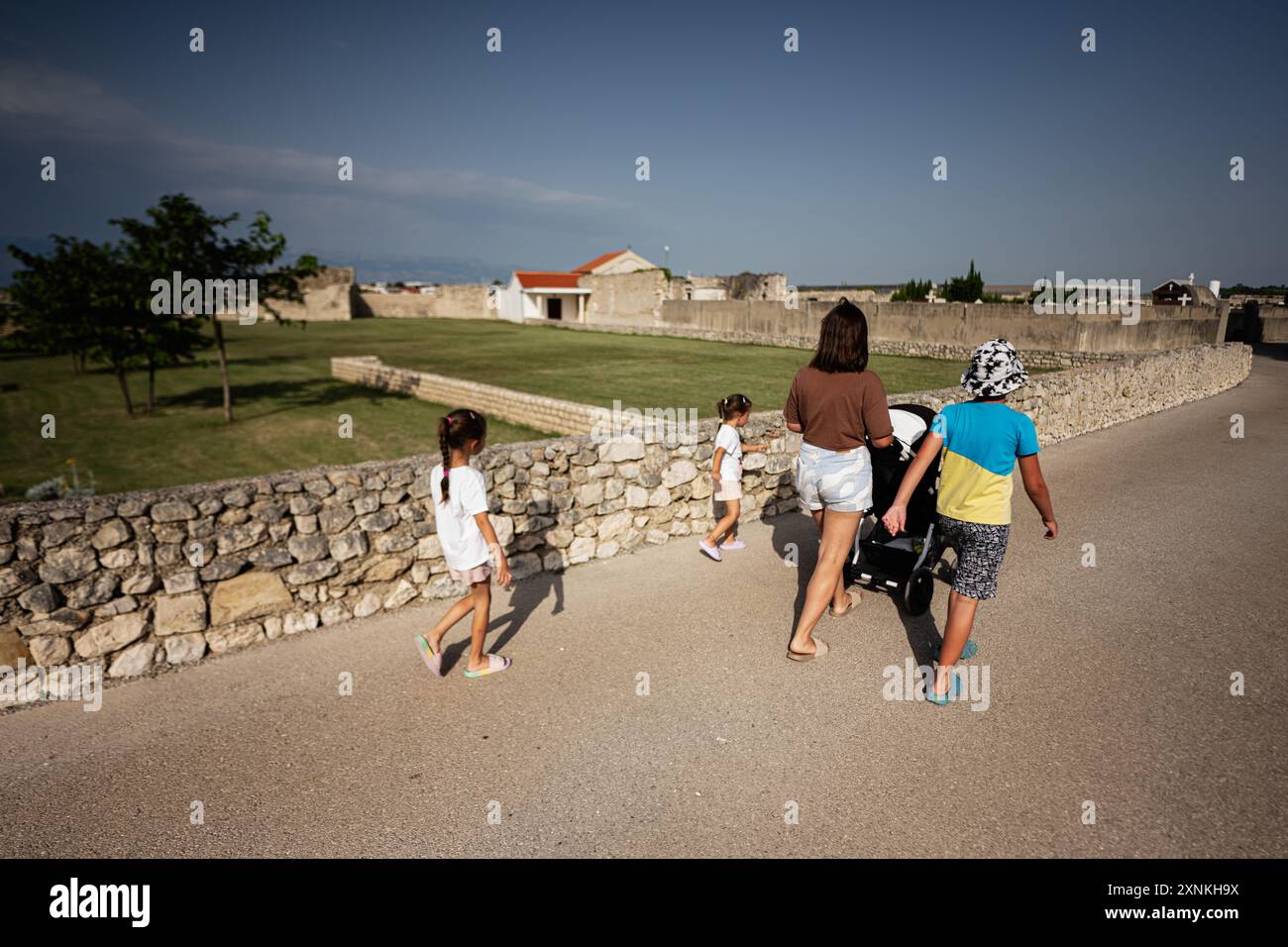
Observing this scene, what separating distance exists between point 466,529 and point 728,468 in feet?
9.70

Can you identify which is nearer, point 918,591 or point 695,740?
point 695,740

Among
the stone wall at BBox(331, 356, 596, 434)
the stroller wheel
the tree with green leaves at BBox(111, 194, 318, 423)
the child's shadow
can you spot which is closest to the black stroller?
the stroller wheel

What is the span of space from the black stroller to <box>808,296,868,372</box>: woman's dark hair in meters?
1.20

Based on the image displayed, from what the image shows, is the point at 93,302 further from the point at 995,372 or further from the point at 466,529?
the point at 995,372

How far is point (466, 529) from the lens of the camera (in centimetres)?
399

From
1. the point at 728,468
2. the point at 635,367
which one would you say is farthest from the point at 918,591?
the point at 635,367

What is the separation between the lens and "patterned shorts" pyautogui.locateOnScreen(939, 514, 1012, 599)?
3605 millimetres

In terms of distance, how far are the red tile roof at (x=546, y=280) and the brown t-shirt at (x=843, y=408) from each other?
5209cm

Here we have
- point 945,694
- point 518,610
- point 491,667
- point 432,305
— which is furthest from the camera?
point 432,305

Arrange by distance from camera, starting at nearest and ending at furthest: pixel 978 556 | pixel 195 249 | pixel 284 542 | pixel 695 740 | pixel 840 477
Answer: pixel 695 740
pixel 978 556
pixel 840 477
pixel 284 542
pixel 195 249

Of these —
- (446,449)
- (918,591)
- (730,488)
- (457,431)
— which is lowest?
(918,591)

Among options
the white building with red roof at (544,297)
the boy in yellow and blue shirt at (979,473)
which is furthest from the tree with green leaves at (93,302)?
the white building with red roof at (544,297)
